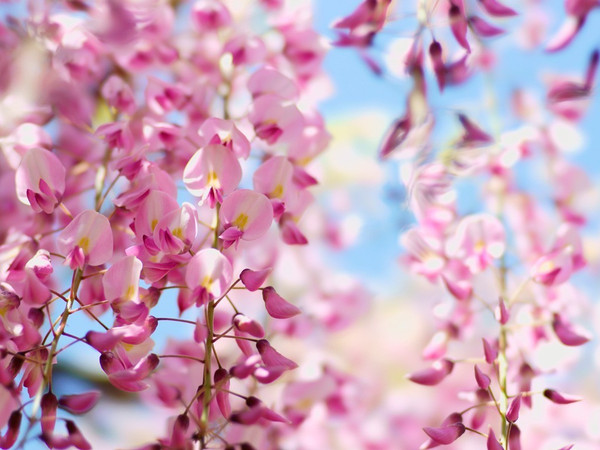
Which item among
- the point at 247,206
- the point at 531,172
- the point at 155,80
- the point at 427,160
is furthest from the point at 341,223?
the point at 247,206

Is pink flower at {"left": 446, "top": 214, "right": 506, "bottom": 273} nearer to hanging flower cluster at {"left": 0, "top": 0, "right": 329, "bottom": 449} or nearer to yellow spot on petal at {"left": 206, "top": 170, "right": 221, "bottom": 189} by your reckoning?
hanging flower cluster at {"left": 0, "top": 0, "right": 329, "bottom": 449}

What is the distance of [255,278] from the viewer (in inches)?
19.8

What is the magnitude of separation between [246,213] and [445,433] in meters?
0.19

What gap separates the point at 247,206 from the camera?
0.52 m

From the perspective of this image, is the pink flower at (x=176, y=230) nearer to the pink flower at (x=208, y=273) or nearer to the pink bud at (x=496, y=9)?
the pink flower at (x=208, y=273)

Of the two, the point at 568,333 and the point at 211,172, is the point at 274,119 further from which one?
the point at 568,333

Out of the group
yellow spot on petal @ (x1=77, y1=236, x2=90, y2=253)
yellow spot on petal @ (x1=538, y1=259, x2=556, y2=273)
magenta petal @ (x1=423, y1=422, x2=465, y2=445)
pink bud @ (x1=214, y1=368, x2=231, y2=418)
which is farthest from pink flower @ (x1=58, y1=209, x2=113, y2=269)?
yellow spot on petal @ (x1=538, y1=259, x2=556, y2=273)

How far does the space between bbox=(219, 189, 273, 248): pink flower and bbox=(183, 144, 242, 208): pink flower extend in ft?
0.04

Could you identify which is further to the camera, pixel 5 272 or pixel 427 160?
pixel 427 160

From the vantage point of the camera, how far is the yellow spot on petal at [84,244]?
1.65 feet

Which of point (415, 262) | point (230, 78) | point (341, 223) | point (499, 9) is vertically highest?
point (499, 9)

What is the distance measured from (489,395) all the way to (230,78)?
356 mm

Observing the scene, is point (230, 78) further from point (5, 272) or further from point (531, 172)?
point (531, 172)

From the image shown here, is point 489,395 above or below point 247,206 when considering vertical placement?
below
